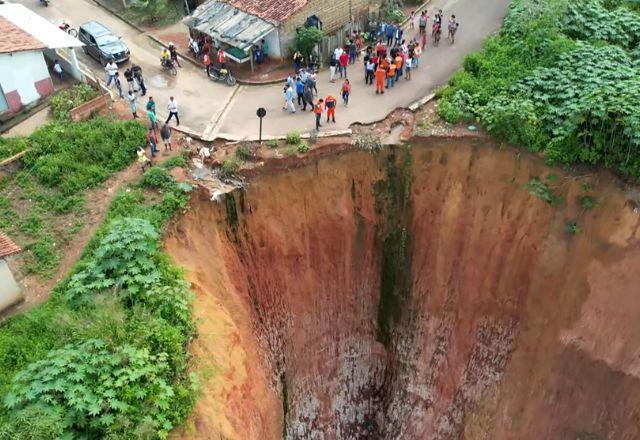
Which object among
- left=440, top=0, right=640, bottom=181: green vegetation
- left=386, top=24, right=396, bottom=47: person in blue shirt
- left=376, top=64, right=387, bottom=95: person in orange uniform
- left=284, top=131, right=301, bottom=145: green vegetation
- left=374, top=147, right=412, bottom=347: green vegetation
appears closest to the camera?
left=440, top=0, right=640, bottom=181: green vegetation

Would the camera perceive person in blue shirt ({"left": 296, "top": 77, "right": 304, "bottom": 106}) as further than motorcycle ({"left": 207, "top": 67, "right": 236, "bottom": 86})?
No

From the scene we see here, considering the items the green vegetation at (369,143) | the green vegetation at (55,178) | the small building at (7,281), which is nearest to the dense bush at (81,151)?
the green vegetation at (55,178)

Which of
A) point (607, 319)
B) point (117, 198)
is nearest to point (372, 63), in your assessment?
point (117, 198)

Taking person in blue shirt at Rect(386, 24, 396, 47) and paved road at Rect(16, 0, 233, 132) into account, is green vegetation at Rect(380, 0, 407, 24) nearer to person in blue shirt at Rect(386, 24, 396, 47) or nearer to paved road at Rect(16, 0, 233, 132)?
person in blue shirt at Rect(386, 24, 396, 47)

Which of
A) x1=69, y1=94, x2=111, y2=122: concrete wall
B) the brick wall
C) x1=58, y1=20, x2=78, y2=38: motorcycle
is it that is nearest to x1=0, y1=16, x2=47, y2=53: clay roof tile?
x1=69, y1=94, x2=111, y2=122: concrete wall

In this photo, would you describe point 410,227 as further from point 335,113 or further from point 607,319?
point 607,319

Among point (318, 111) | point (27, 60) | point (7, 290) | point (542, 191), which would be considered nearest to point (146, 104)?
point (27, 60)

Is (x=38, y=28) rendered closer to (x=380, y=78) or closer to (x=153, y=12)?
(x=153, y=12)
